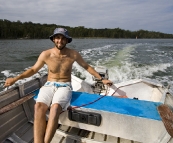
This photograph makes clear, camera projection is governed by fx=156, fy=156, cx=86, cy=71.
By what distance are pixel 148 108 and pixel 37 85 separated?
1.81 m

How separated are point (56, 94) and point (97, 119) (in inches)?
25.1

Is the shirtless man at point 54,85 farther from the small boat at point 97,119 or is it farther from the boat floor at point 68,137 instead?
the boat floor at point 68,137

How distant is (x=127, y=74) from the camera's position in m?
8.14

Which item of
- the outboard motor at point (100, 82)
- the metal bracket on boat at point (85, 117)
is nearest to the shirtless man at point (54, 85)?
the metal bracket on boat at point (85, 117)

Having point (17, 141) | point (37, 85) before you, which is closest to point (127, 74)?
point (37, 85)

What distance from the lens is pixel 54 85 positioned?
2322mm

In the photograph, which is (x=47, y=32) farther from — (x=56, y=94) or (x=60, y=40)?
(x=56, y=94)

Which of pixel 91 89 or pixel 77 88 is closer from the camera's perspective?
pixel 77 88

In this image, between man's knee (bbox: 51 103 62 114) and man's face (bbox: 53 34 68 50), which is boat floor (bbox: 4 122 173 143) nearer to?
man's knee (bbox: 51 103 62 114)

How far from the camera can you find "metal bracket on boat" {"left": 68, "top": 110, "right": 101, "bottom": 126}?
197 centimetres

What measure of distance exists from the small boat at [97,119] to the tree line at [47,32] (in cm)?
4474

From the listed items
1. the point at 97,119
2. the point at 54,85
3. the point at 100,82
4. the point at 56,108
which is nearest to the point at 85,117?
the point at 97,119

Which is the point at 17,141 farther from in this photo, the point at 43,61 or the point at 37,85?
the point at 43,61

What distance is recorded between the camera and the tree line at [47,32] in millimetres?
44900
